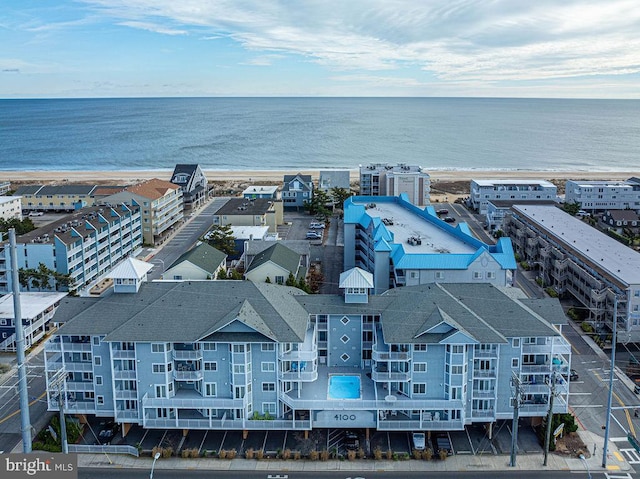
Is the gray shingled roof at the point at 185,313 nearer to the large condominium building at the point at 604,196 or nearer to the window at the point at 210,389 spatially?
the window at the point at 210,389

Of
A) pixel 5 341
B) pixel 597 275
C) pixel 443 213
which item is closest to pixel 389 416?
pixel 597 275

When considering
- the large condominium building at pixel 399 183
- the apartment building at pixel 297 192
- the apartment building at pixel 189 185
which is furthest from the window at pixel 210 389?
the apartment building at pixel 297 192

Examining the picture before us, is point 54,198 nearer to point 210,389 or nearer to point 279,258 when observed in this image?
point 279,258

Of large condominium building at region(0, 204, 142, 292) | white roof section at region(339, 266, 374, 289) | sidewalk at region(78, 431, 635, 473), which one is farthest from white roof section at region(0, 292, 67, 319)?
white roof section at region(339, 266, 374, 289)

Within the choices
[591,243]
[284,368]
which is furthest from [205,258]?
[591,243]

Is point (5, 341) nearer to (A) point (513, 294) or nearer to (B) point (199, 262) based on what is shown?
(B) point (199, 262)

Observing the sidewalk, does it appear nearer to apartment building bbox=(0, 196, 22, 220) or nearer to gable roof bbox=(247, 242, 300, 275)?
gable roof bbox=(247, 242, 300, 275)
